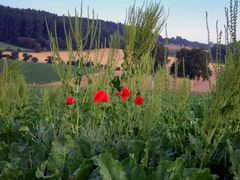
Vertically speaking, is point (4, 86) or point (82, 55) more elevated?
point (82, 55)

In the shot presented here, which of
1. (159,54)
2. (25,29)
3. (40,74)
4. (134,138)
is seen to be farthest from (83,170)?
(25,29)

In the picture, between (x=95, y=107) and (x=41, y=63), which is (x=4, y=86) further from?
(x=41, y=63)

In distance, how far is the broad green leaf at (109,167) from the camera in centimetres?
156

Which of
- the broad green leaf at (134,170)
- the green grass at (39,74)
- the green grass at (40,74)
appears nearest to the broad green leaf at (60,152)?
the broad green leaf at (134,170)

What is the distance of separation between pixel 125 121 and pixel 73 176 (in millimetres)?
1596

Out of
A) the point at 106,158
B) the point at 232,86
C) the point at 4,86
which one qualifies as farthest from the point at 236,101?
the point at 4,86

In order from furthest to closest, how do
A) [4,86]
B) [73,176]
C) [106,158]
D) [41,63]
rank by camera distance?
1. [41,63]
2. [4,86]
3. [73,176]
4. [106,158]

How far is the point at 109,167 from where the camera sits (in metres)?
1.58

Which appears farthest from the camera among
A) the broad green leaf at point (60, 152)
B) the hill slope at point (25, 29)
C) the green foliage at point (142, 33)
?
the hill slope at point (25, 29)

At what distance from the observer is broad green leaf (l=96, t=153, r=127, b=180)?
61.4 inches

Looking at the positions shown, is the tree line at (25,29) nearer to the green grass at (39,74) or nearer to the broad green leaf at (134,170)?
the green grass at (39,74)

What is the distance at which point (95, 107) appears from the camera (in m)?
3.34

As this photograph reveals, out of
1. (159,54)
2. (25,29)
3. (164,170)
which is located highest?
(25,29)

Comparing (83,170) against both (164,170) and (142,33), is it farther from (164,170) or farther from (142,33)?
(142,33)
